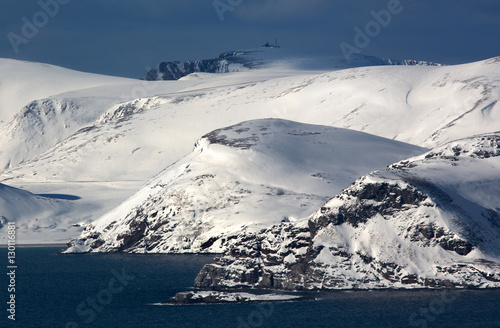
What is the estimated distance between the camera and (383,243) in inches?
4387

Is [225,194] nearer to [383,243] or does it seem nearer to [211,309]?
[383,243]

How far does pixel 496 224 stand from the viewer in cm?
11594

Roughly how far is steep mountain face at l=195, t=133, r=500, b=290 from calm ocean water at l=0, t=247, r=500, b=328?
3.03 m

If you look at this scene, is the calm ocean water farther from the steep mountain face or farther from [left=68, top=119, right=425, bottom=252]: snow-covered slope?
[left=68, top=119, right=425, bottom=252]: snow-covered slope

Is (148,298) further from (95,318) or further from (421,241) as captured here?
(421,241)

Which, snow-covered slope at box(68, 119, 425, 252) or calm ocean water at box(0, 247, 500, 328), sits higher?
snow-covered slope at box(68, 119, 425, 252)

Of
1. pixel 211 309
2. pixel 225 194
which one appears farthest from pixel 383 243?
pixel 225 194

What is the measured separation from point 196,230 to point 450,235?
68.2 metres

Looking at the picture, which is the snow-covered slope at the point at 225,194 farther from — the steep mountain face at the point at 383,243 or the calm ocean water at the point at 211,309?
the steep mountain face at the point at 383,243

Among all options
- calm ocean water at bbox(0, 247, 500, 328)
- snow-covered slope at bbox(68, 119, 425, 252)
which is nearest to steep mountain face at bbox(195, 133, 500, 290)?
calm ocean water at bbox(0, 247, 500, 328)

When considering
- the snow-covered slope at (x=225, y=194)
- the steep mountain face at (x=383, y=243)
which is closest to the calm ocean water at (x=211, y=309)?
the steep mountain face at (x=383, y=243)

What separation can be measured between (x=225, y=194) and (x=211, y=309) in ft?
252

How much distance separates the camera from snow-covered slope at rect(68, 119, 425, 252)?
168 meters

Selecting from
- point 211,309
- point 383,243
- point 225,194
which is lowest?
point 211,309
